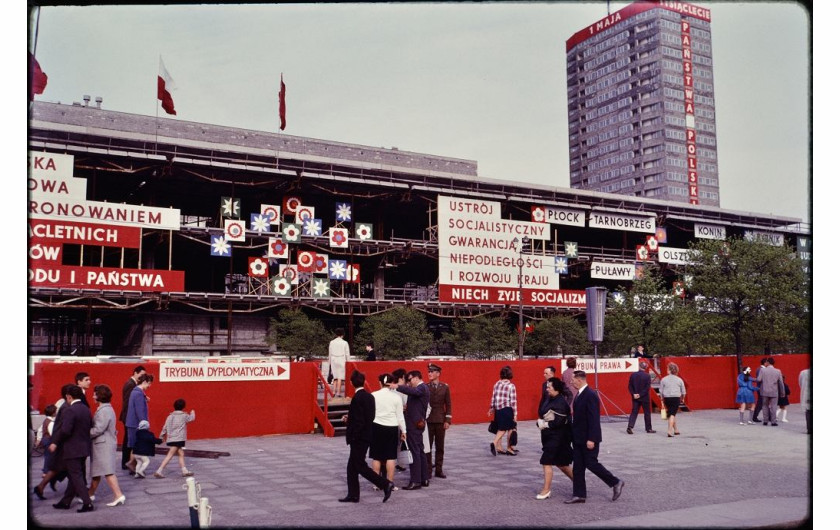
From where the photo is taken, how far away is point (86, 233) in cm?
3506

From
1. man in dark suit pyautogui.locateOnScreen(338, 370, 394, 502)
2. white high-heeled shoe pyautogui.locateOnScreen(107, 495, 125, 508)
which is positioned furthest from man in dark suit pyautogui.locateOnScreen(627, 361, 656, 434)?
white high-heeled shoe pyautogui.locateOnScreen(107, 495, 125, 508)

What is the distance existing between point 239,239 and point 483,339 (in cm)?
1564

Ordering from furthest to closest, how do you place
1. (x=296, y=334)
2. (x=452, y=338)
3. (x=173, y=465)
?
(x=452, y=338)
(x=296, y=334)
(x=173, y=465)

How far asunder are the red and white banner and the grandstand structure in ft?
0.21

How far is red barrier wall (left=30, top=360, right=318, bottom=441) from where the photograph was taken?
1541 cm

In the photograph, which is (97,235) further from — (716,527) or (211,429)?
(716,527)

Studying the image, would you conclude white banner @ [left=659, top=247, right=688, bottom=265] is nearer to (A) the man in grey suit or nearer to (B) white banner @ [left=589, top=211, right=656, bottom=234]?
(B) white banner @ [left=589, top=211, right=656, bottom=234]

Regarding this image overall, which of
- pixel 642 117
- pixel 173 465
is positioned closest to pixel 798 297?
pixel 173 465

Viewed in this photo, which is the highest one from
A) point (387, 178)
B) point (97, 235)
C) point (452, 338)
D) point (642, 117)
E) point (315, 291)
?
point (642, 117)

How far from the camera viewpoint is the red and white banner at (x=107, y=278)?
34.6 metres

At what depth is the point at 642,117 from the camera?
355 feet

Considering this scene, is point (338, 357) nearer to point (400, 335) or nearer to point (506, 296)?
point (400, 335)

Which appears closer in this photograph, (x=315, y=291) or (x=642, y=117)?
(x=315, y=291)
